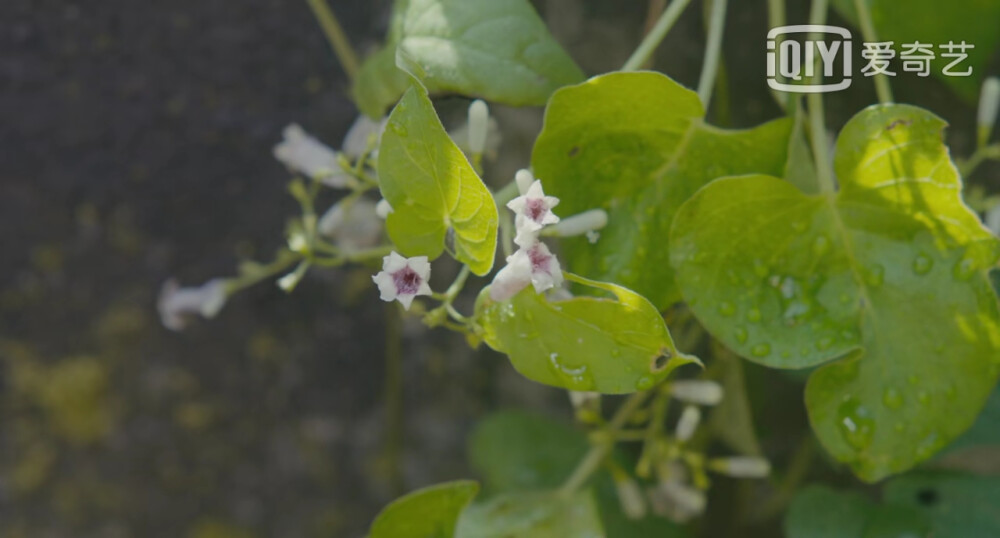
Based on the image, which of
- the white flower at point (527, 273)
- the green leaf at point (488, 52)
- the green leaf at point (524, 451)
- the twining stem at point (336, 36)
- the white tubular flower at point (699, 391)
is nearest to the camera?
the white flower at point (527, 273)

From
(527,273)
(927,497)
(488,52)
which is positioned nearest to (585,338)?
(527,273)

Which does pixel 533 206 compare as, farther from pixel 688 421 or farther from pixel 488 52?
pixel 688 421

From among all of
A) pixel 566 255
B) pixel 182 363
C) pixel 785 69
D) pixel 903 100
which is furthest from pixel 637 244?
pixel 182 363

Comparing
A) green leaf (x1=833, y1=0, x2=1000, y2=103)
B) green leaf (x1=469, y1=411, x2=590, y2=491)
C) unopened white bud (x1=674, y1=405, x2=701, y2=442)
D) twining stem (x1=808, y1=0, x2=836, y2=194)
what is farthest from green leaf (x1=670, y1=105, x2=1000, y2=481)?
green leaf (x1=469, y1=411, x2=590, y2=491)

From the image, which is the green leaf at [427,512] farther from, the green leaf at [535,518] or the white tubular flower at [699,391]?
the white tubular flower at [699,391]

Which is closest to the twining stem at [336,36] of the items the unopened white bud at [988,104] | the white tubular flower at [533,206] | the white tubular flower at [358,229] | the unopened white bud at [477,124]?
the white tubular flower at [358,229]

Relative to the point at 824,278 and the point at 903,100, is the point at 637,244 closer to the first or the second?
the point at 824,278

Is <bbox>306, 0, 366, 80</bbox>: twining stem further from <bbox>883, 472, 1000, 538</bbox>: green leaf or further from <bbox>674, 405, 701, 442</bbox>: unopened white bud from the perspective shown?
<bbox>883, 472, 1000, 538</bbox>: green leaf

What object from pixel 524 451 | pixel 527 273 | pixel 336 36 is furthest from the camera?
pixel 524 451
